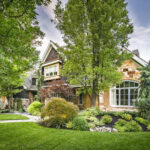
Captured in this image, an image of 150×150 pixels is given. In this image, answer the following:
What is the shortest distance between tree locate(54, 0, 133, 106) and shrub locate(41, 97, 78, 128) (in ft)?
9.28

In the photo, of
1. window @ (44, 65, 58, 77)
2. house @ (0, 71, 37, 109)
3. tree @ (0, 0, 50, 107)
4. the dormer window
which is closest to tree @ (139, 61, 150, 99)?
tree @ (0, 0, 50, 107)

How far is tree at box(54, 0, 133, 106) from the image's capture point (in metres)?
8.55

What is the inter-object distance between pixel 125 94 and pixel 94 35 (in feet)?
23.4

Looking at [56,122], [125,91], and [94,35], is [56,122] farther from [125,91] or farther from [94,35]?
[125,91]

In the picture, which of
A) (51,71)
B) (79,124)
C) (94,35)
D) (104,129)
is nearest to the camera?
(104,129)

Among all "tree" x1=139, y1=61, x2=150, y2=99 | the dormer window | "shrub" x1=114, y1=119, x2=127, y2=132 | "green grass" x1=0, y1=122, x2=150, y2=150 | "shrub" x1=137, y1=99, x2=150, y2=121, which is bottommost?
"shrub" x1=114, y1=119, x2=127, y2=132

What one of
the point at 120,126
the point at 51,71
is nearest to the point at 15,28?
the point at 120,126

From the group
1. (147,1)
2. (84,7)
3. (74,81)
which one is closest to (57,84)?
(74,81)

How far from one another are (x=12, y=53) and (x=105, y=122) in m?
6.62

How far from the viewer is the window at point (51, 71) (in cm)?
1798

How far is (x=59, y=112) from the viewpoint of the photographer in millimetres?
7113

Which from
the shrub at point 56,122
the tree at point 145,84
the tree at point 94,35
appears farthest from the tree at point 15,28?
the tree at point 145,84

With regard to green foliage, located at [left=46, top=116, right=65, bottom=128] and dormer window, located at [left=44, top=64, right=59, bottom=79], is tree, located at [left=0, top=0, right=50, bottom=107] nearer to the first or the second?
green foliage, located at [left=46, top=116, right=65, bottom=128]

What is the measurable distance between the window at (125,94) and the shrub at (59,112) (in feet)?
22.1
